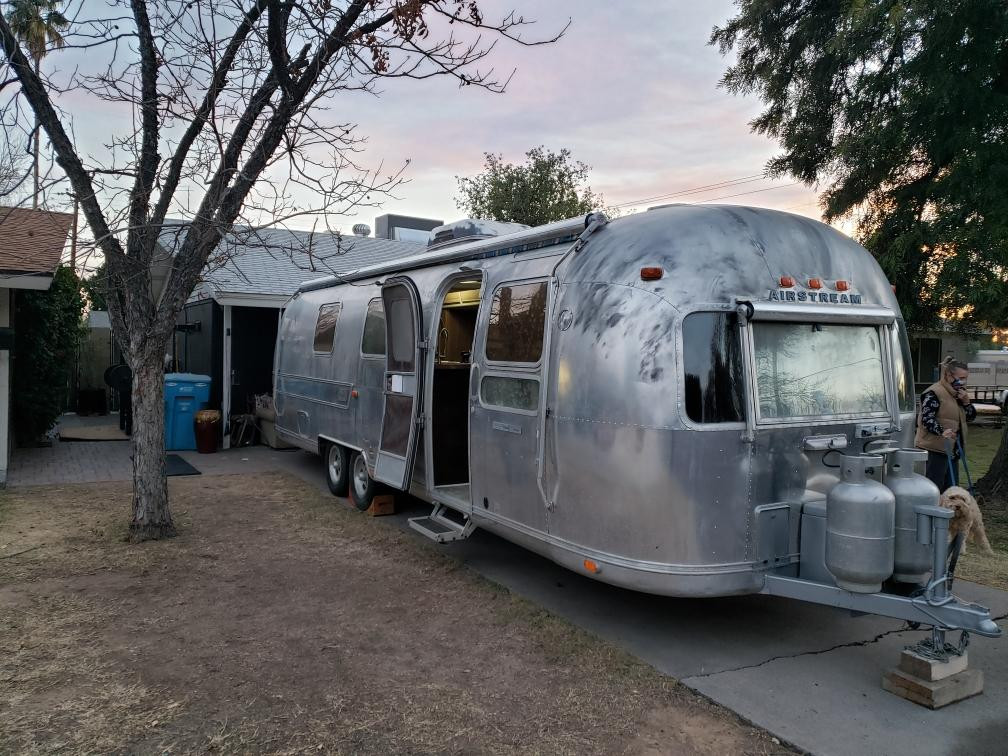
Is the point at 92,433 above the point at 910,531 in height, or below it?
below

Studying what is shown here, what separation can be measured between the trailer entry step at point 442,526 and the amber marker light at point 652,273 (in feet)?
8.64

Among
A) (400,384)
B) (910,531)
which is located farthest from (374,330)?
(910,531)

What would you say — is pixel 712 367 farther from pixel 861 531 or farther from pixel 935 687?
pixel 935 687

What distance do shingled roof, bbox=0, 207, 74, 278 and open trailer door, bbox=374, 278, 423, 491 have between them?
3627 mm

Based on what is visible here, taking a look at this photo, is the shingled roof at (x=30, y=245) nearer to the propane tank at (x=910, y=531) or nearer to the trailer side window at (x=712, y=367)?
the trailer side window at (x=712, y=367)

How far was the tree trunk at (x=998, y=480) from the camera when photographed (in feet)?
29.3

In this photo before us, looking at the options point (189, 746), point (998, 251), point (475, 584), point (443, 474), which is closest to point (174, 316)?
point (443, 474)

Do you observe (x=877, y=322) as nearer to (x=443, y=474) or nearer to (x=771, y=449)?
(x=771, y=449)

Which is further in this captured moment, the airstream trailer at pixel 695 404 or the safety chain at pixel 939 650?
the airstream trailer at pixel 695 404

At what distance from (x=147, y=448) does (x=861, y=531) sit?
6162 millimetres

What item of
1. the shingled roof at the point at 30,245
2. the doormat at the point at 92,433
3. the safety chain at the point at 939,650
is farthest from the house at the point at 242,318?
the safety chain at the point at 939,650

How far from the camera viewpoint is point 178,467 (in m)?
11.3

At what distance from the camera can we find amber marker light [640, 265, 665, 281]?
4.68m

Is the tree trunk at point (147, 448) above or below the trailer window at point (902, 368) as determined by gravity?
below
